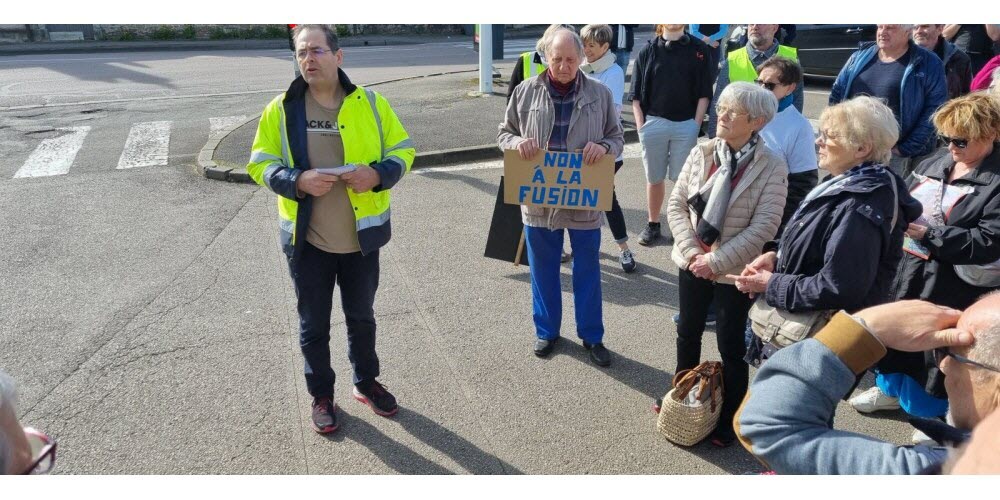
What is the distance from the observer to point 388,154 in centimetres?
352

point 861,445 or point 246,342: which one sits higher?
point 861,445

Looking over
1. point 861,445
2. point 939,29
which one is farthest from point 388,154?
point 939,29

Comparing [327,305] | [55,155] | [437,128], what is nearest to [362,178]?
[327,305]

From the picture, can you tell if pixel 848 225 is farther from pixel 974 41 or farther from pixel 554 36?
pixel 974 41

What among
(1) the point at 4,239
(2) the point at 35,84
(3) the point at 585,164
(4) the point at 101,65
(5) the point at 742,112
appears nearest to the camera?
(5) the point at 742,112

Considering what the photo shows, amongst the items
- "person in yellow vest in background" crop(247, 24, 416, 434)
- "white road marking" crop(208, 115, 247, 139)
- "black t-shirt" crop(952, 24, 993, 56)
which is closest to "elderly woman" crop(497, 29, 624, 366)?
"person in yellow vest in background" crop(247, 24, 416, 434)

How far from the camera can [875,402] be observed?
3.75 meters

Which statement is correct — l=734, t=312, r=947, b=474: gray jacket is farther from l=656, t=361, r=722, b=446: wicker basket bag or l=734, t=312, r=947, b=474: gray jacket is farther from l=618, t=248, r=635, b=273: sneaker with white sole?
l=618, t=248, r=635, b=273: sneaker with white sole

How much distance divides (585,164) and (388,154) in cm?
114

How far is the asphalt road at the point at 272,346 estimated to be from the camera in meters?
3.46

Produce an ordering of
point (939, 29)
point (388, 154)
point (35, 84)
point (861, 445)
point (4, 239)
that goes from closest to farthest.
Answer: point (861, 445) → point (388, 154) → point (939, 29) → point (4, 239) → point (35, 84)

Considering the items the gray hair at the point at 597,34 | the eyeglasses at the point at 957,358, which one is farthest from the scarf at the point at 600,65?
the eyeglasses at the point at 957,358

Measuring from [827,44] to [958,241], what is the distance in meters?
10.7

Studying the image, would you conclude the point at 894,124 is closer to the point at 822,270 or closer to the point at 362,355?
the point at 822,270
